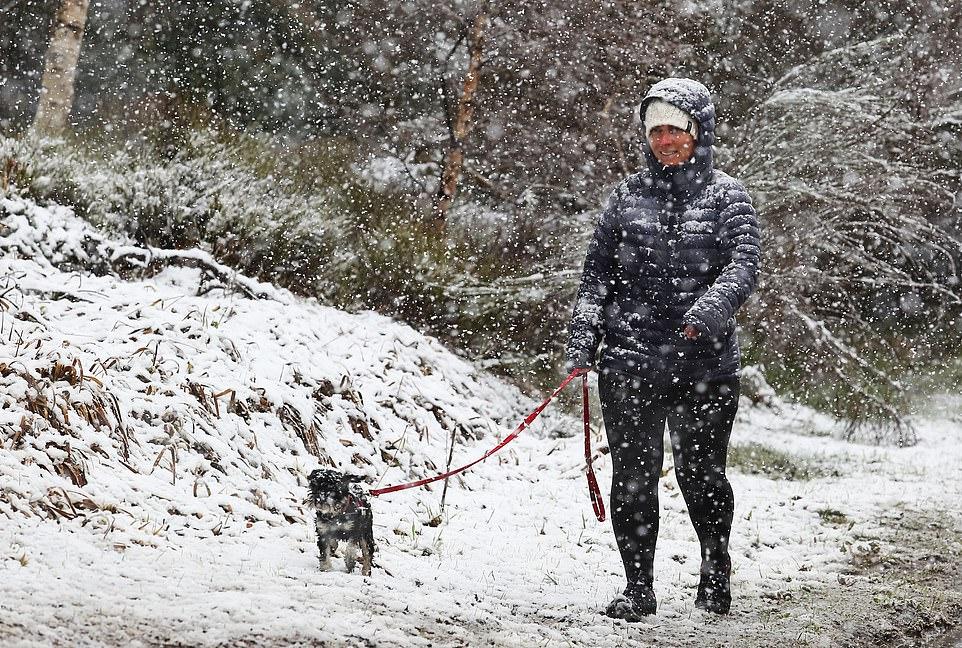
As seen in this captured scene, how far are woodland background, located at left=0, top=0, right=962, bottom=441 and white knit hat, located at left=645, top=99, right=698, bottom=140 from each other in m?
4.90

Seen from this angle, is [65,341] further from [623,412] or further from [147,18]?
[147,18]

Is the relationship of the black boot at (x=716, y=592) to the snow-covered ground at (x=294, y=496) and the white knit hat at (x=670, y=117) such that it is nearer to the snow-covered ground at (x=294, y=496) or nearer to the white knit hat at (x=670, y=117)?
the snow-covered ground at (x=294, y=496)

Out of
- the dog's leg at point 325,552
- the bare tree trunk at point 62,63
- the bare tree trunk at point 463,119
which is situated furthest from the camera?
the bare tree trunk at point 463,119

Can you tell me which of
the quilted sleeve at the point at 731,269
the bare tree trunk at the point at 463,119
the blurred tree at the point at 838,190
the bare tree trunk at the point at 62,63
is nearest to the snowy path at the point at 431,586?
the quilted sleeve at the point at 731,269

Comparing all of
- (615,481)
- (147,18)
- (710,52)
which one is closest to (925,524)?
(615,481)

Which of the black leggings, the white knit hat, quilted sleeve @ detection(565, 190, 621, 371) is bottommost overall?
the black leggings

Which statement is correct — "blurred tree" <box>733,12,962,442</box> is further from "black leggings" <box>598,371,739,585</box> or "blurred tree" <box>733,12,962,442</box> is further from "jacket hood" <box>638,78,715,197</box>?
"black leggings" <box>598,371,739,585</box>

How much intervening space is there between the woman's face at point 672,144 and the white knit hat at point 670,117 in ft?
0.06

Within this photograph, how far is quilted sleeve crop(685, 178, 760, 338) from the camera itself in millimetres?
3682

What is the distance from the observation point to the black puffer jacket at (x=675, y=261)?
12.8 feet

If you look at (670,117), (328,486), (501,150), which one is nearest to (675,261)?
(670,117)

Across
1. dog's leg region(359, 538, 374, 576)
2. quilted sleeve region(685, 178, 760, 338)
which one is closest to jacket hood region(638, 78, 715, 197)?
quilted sleeve region(685, 178, 760, 338)

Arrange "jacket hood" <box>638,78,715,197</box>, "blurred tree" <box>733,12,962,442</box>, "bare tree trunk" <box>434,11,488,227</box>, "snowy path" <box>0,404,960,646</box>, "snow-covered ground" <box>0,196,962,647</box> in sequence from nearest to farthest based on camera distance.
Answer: "snowy path" <box>0,404,960,646</box>
"snow-covered ground" <box>0,196,962,647</box>
"jacket hood" <box>638,78,715,197</box>
"blurred tree" <box>733,12,962,442</box>
"bare tree trunk" <box>434,11,488,227</box>

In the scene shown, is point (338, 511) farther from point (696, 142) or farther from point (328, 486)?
point (696, 142)
